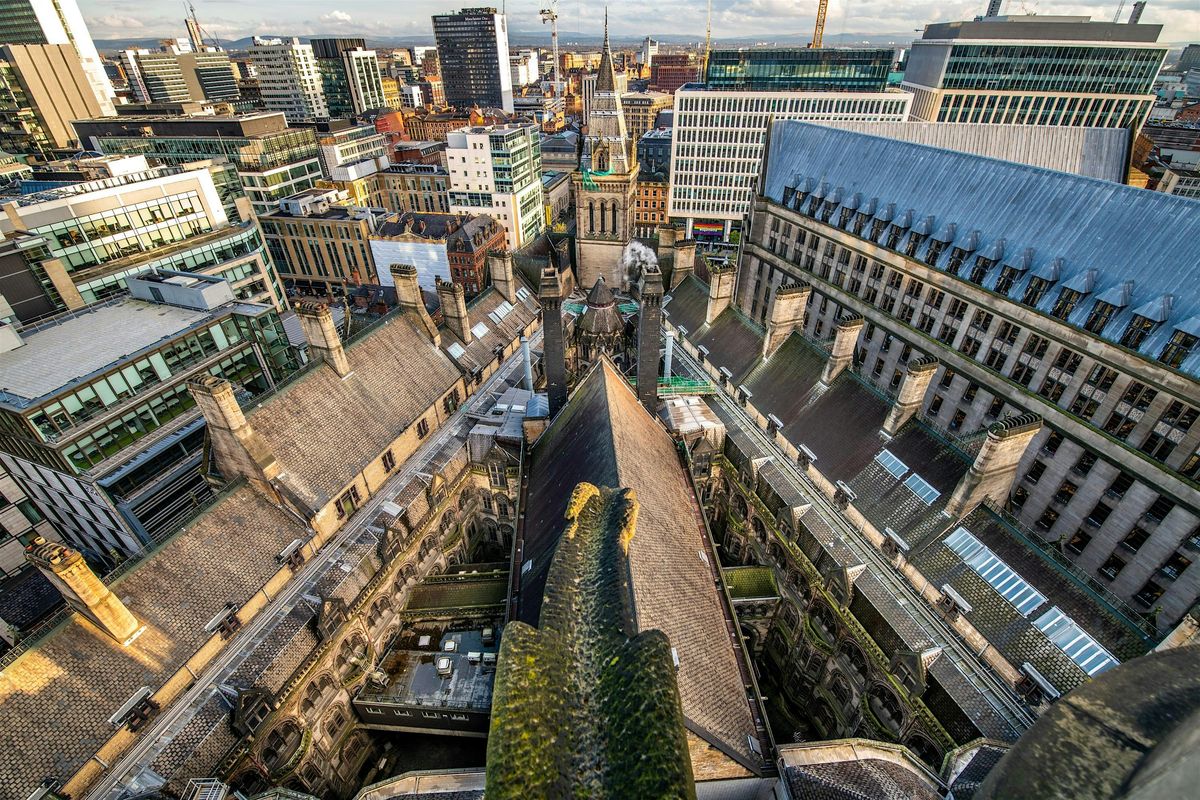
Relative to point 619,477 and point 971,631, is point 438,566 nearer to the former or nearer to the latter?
point 619,477

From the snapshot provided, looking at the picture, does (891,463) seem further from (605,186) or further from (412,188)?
(412,188)

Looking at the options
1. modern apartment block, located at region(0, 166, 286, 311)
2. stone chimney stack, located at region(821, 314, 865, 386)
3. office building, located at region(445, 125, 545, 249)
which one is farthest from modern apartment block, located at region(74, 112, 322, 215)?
stone chimney stack, located at region(821, 314, 865, 386)

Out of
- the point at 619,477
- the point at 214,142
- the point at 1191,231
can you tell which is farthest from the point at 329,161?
the point at 1191,231

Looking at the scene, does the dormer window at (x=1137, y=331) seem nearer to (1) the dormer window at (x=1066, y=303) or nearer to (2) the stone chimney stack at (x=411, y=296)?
(1) the dormer window at (x=1066, y=303)

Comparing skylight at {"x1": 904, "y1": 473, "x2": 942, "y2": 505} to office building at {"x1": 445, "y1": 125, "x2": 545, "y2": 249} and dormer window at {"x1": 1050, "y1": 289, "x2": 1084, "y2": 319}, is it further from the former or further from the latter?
office building at {"x1": 445, "y1": 125, "x2": 545, "y2": 249}

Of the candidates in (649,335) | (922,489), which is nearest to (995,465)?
(922,489)
